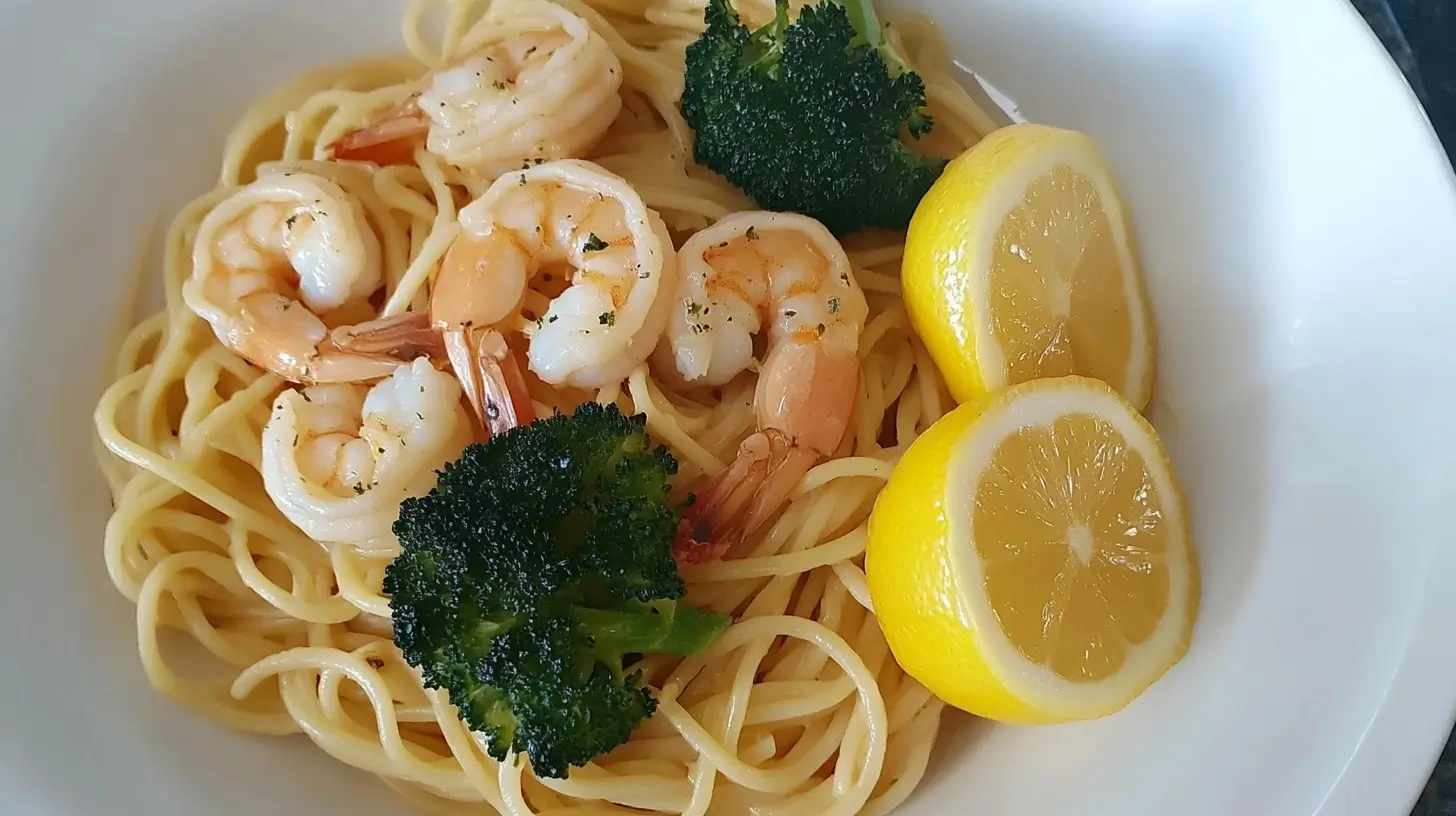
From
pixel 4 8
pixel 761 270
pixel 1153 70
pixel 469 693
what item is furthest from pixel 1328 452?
pixel 4 8

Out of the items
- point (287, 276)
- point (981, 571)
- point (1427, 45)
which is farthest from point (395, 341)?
point (1427, 45)

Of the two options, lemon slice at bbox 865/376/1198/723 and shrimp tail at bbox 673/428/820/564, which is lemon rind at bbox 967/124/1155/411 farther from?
shrimp tail at bbox 673/428/820/564

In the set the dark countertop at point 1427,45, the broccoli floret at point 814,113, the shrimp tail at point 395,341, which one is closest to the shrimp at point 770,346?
the broccoli floret at point 814,113

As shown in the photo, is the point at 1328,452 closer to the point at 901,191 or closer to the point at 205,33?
the point at 901,191

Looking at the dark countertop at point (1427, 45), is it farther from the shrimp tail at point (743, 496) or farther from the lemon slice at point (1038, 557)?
the shrimp tail at point (743, 496)

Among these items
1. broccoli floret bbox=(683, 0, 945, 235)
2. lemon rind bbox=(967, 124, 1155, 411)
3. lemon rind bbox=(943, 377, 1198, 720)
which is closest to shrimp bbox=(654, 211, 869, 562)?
broccoli floret bbox=(683, 0, 945, 235)

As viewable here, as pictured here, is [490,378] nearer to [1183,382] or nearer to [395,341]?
[395,341]

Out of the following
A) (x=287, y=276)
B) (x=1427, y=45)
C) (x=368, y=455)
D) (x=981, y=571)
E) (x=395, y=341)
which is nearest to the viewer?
(x=981, y=571)
